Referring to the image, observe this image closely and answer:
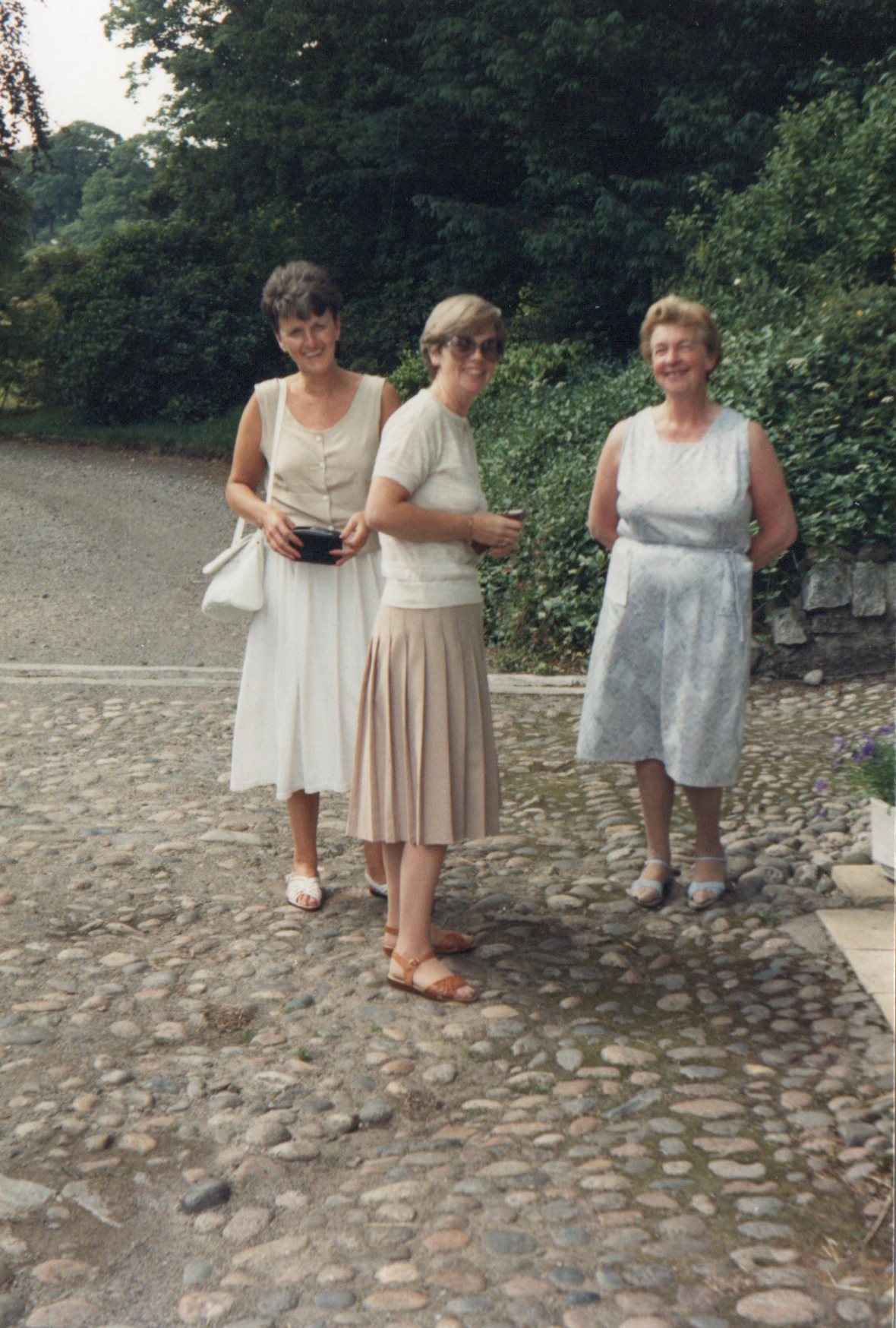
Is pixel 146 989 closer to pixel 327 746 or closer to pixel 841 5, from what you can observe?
pixel 327 746

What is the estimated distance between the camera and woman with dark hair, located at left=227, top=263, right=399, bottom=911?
4434mm

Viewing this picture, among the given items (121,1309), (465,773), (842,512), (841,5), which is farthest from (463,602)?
(841,5)

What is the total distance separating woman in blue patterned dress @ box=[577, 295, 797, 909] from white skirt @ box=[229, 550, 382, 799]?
2.60ft

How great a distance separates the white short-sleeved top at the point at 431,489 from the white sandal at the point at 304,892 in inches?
50.0

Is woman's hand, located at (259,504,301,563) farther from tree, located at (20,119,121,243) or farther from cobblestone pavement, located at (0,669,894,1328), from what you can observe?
tree, located at (20,119,121,243)

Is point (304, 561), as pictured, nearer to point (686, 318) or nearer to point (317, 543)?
point (317, 543)

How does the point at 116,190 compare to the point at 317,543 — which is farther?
the point at 116,190

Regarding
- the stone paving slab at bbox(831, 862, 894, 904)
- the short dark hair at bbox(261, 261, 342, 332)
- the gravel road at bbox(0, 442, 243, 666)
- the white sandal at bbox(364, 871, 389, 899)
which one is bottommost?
the gravel road at bbox(0, 442, 243, 666)

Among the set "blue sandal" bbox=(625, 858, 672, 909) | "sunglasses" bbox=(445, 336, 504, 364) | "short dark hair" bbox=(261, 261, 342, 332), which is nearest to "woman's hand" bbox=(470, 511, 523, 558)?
"sunglasses" bbox=(445, 336, 504, 364)

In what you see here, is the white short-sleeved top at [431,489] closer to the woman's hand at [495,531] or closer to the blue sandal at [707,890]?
the woman's hand at [495,531]

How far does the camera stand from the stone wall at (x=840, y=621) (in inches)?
307

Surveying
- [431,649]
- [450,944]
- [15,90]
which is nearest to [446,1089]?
[450,944]

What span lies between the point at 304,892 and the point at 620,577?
1.52 metres

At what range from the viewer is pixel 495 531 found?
3883mm
